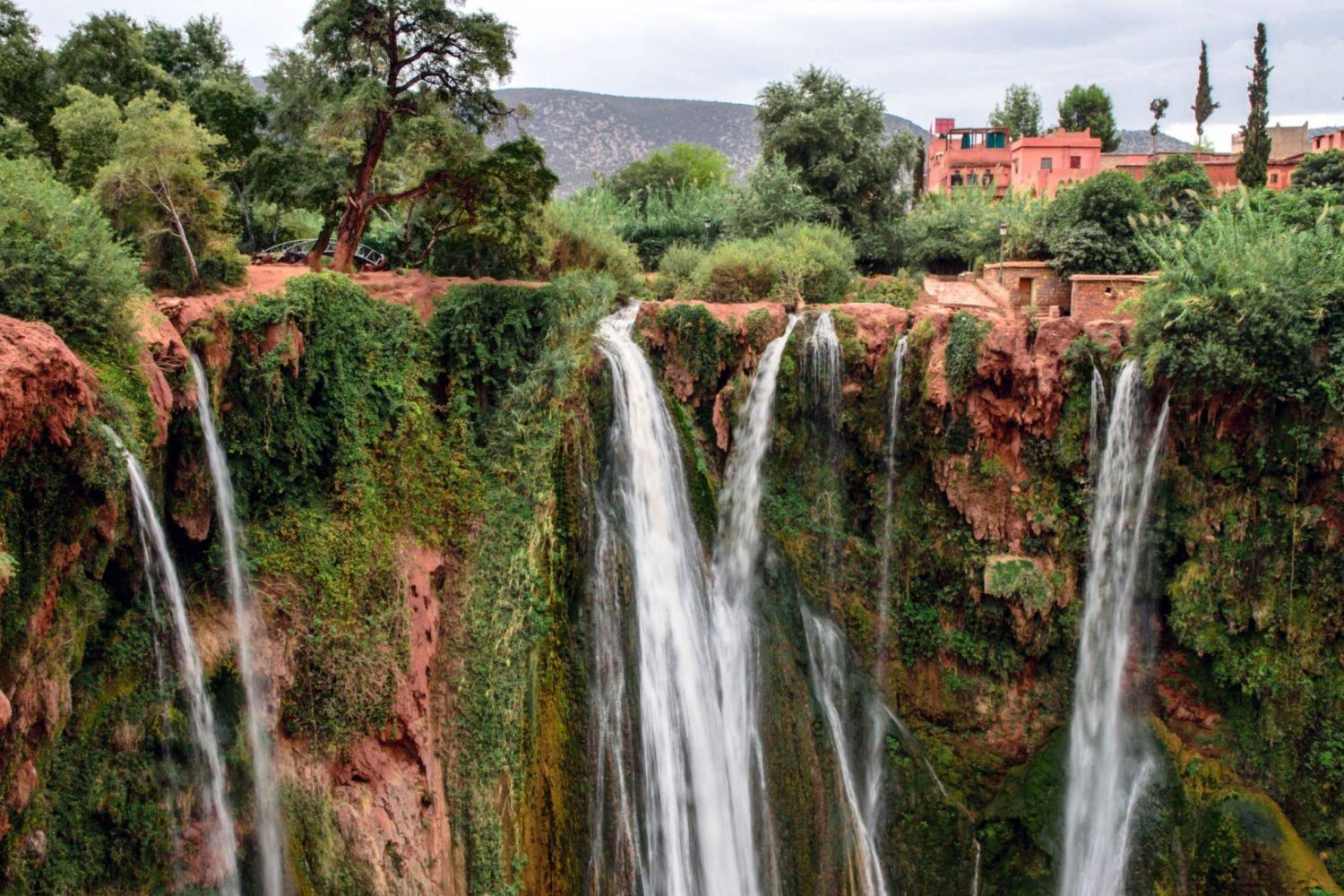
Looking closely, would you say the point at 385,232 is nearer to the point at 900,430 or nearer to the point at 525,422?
the point at 525,422

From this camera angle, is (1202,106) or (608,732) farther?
(1202,106)

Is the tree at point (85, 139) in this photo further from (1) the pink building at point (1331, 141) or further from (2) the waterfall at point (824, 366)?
(1) the pink building at point (1331, 141)

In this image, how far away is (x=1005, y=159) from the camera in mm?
50000

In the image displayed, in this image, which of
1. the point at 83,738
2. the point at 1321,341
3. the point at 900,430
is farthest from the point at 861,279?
the point at 83,738

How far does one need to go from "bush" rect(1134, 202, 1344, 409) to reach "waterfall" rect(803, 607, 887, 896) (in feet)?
20.0

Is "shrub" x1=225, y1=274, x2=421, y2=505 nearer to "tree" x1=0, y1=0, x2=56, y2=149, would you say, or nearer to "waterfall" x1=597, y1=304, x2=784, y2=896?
"waterfall" x1=597, y1=304, x2=784, y2=896

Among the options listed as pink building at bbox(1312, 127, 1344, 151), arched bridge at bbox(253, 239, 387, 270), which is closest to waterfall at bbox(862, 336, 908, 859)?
arched bridge at bbox(253, 239, 387, 270)

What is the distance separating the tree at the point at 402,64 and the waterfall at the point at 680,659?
13.9 ft

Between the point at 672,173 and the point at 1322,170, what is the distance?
2465 centimetres

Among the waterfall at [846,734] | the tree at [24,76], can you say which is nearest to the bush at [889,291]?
the waterfall at [846,734]

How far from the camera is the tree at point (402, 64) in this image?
1532 centimetres

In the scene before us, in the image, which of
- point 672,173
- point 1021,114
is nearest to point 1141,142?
point 1021,114

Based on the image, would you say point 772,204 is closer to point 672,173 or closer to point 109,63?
point 109,63

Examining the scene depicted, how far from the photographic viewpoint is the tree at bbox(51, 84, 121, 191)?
1622 cm
